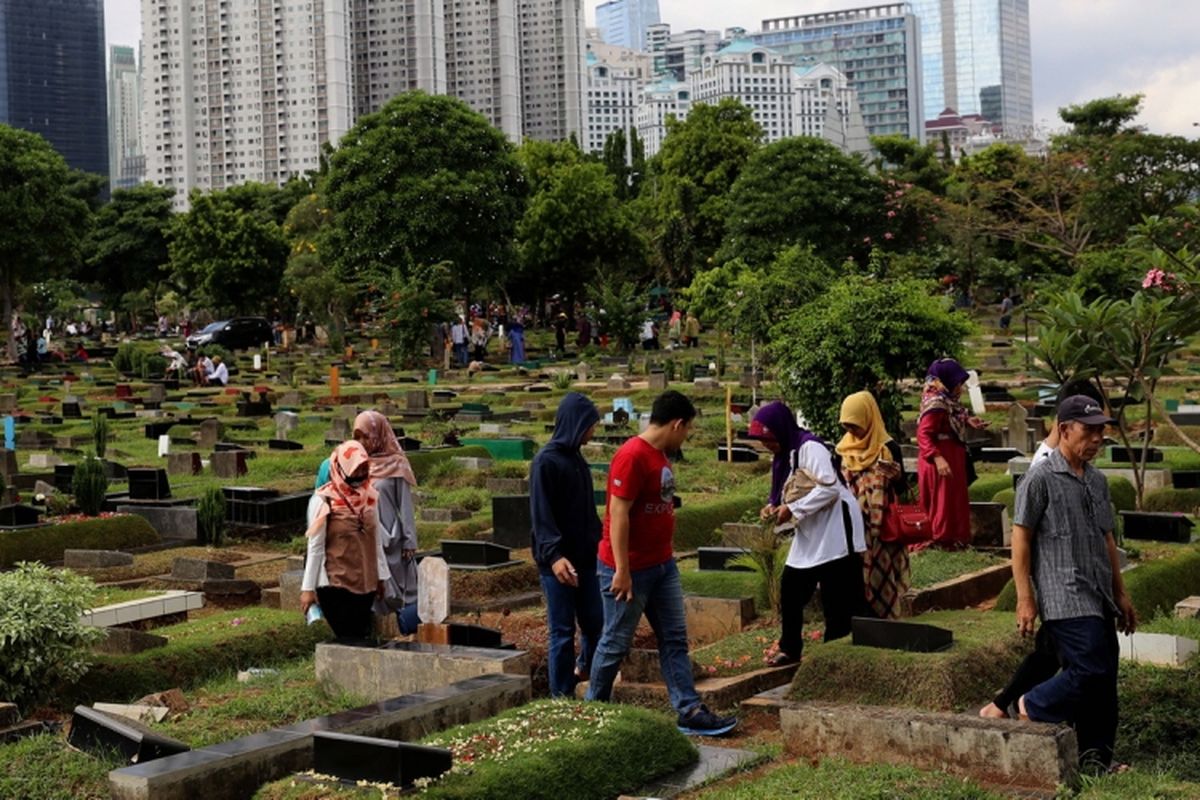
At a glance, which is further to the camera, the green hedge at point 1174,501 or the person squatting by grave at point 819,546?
the green hedge at point 1174,501

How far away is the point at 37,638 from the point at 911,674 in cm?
437

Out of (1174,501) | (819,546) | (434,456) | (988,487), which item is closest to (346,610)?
(819,546)

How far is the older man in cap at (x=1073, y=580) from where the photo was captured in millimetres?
6820

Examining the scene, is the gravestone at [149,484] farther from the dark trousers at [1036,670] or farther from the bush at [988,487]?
the dark trousers at [1036,670]

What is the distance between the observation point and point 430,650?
334 inches

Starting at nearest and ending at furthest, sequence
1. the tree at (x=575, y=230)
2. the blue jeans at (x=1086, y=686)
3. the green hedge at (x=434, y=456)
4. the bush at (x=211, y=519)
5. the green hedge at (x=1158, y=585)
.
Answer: the blue jeans at (x=1086, y=686) < the green hedge at (x=1158, y=585) < the bush at (x=211, y=519) < the green hedge at (x=434, y=456) < the tree at (x=575, y=230)

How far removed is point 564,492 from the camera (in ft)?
27.6

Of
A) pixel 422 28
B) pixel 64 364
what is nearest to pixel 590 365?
pixel 64 364

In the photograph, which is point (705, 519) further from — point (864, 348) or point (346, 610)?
point (346, 610)

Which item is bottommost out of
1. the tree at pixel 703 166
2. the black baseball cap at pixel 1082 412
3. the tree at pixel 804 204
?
the black baseball cap at pixel 1082 412

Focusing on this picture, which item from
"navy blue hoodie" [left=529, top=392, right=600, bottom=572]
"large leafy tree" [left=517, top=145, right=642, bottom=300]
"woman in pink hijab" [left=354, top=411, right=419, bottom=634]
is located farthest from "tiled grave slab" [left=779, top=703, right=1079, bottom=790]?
"large leafy tree" [left=517, top=145, right=642, bottom=300]

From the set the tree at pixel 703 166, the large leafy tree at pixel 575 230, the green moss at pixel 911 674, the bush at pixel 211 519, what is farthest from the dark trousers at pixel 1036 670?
the tree at pixel 703 166

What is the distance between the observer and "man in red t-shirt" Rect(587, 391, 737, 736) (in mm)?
7789

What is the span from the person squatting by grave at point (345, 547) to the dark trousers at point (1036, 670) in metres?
3.49
